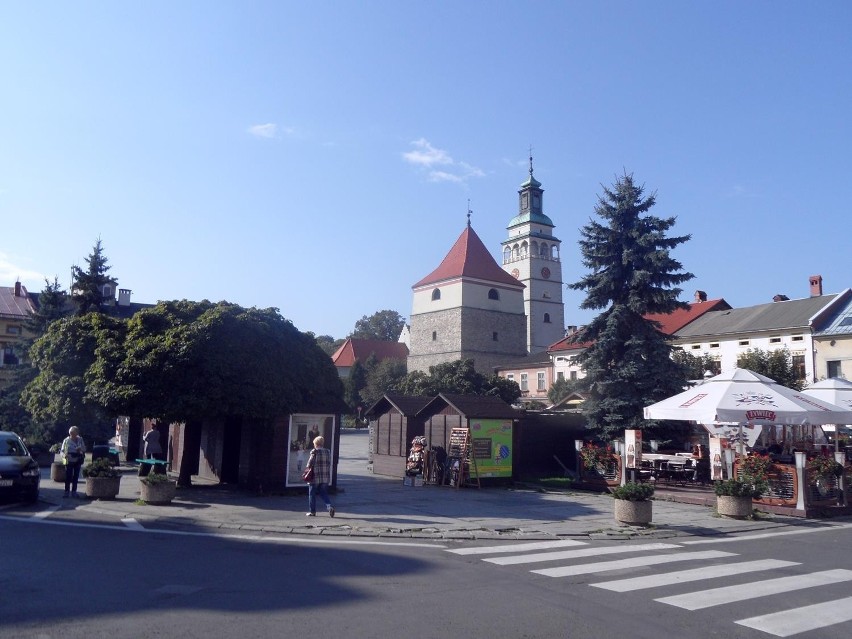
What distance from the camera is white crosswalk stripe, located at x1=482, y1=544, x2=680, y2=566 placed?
1052 centimetres

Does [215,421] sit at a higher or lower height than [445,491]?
higher

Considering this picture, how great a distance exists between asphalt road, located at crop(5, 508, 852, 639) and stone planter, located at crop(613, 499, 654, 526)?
2068mm

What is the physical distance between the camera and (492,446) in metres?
23.4

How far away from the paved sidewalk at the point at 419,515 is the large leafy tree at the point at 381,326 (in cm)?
9559

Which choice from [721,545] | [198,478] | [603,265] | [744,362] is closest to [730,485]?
[721,545]

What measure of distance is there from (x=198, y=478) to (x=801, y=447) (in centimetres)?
1932

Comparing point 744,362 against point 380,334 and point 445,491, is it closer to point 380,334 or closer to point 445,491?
point 445,491

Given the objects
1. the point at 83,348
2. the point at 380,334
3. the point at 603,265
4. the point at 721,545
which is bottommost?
the point at 721,545

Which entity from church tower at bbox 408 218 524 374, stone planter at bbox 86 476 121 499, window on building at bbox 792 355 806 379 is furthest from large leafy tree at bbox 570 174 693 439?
church tower at bbox 408 218 524 374

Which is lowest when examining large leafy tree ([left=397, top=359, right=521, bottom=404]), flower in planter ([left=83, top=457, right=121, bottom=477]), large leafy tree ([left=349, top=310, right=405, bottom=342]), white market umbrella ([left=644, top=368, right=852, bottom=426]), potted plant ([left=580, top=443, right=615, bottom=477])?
flower in planter ([left=83, top=457, right=121, bottom=477])

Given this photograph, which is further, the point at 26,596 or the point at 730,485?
the point at 730,485

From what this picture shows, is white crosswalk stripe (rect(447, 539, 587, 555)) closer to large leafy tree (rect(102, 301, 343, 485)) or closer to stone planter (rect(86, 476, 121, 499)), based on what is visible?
large leafy tree (rect(102, 301, 343, 485))

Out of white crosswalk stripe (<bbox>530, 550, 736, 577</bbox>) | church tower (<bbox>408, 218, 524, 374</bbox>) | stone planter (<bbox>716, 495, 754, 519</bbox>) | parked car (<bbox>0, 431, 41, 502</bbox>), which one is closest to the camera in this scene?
white crosswalk stripe (<bbox>530, 550, 736, 577</bbox>)

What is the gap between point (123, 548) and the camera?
35.2 ft
